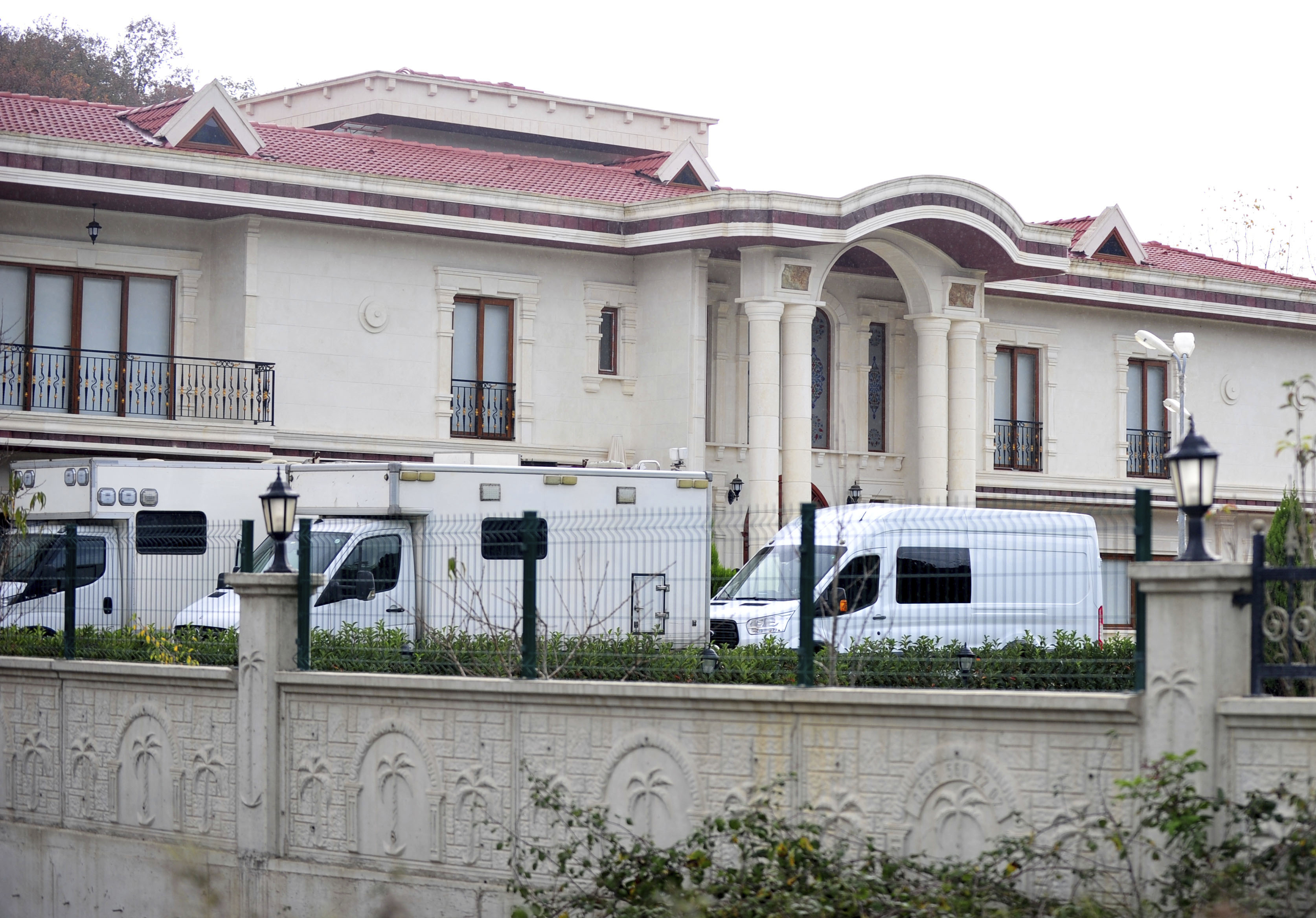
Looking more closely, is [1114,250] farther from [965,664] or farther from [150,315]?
[965,664]

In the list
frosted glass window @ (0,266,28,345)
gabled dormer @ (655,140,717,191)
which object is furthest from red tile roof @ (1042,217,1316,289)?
frosted glass window @ (0,266,28,345)

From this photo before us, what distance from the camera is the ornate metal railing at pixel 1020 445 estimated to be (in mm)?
33469

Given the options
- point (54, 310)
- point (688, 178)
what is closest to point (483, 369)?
point (54, 310)

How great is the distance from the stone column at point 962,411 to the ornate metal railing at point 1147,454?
Result: 19.0 feet

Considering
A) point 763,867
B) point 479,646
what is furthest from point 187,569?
point 763,867

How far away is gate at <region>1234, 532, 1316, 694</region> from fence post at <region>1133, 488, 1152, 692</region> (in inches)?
20.9

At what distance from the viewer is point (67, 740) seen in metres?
15.0

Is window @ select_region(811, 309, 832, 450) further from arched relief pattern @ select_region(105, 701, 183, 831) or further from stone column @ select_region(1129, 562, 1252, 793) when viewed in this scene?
stone column @ select_region(1129, 562, 1252, 793)

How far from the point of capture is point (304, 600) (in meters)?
13.2

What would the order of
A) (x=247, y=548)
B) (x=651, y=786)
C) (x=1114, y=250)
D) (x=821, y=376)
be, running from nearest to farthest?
1. (x=651, y=786)
2. (x=247, y=548)
3. (x=821, y=376)
4. (x=1114, y=250)

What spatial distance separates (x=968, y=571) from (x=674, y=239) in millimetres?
17830

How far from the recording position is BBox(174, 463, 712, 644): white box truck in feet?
41.7

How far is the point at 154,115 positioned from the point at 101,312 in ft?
13.2

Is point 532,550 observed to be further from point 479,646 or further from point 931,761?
point 931,761
